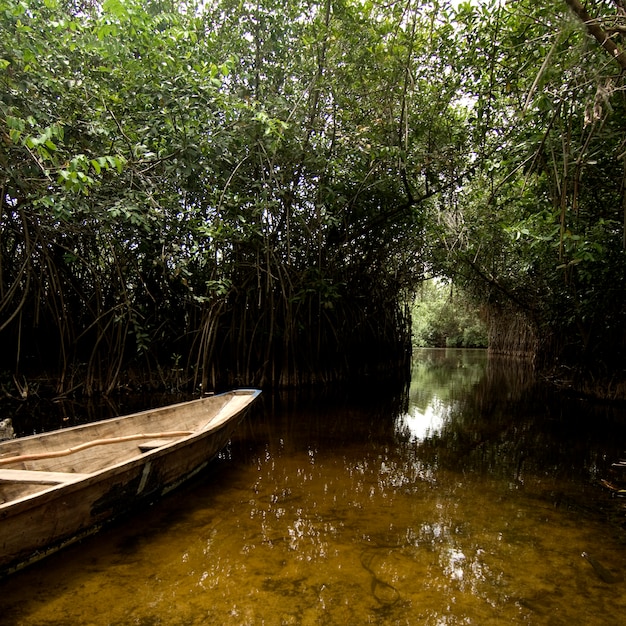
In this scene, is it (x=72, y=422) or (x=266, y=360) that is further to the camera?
(x=266, y=360)

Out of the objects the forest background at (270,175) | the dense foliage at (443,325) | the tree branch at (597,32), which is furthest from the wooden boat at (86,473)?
the dense foliage at (443,325)

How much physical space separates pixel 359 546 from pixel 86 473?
1710 mm

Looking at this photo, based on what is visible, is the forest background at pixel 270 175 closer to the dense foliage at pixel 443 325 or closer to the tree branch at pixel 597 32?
the tree branch at pixel 597 32

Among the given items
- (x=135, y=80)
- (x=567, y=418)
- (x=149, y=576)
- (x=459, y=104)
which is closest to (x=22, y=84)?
(x=135, y=80)

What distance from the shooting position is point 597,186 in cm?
448

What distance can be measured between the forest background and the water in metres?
2.16

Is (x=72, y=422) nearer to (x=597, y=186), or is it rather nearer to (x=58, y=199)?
(x=58, y=199)

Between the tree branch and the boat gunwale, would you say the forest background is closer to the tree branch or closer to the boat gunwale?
the tree branch

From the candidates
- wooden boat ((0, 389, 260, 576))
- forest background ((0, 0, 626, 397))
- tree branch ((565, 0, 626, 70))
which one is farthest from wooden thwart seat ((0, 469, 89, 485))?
tree branch ((565, 0, 626, 70))

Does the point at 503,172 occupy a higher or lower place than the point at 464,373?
higher

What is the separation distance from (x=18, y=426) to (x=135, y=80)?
4.06 metres

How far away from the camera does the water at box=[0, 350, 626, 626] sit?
5.95ft

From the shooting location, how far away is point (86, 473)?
8.67 feet

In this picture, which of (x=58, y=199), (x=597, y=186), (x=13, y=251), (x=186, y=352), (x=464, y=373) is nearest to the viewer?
(x=58, y=199)
